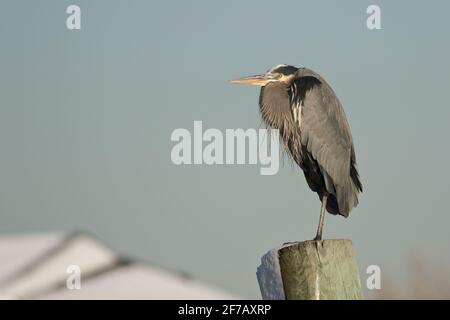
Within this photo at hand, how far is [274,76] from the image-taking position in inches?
288

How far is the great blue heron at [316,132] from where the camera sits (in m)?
6.70

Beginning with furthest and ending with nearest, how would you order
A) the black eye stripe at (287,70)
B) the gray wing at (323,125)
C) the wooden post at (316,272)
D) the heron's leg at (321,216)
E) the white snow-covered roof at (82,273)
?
the white snow-covered roof at (82,273)
the black eye stripe at (287,70)
the gray wing at (323,125)
the heron's leg at (321,216)
the wooden post at (316,272)

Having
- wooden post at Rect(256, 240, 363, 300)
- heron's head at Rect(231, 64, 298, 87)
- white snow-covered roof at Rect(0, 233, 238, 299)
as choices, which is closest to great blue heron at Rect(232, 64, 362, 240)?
heron's head at Rect(231, 64, 298, 87)

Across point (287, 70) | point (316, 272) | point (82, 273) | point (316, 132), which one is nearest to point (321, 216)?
point (316, 132)

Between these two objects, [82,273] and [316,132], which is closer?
[316,132]

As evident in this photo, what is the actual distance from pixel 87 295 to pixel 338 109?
267 cm

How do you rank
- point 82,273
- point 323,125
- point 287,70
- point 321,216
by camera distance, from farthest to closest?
point 82,273, point 287,70, point 323,125, point 321,216

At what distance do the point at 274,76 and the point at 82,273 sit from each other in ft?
8.68

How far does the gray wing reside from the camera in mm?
6840

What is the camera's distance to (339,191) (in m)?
6.65

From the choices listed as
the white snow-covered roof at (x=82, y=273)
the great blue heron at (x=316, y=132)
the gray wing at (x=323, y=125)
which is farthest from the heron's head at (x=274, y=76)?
the white snow-covered roof at (x=82, y=273)

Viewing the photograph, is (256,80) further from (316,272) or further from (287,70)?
(316,272)

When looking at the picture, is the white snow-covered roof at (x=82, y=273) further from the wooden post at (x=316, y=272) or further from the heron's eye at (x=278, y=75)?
the wooden post at (x=316, y=272)
